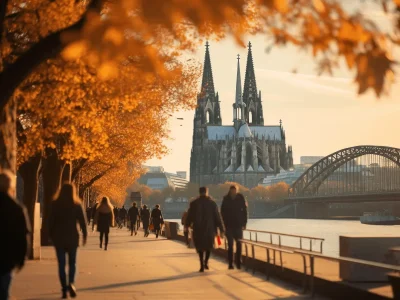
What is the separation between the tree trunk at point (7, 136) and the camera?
43.3ft

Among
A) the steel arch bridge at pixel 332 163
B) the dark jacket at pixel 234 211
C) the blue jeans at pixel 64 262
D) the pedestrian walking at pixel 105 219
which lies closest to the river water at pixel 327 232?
the pedestrian walking at pixel 105 219

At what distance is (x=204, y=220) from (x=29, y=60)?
354 inches

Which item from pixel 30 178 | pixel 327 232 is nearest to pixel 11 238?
pixel 30 178

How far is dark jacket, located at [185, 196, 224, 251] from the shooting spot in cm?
1950

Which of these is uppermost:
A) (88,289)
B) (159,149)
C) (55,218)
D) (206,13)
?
(159,149)

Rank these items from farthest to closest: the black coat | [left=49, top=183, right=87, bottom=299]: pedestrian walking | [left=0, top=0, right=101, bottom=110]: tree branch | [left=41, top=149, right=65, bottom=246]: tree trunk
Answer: [left=41, top=149, right=65, bottom=246]: tree trunk < the black coat < [left=49, top=183, right=87, bottom=299]: pedestrian walking < [left=0, top=0, right=101, bottom=110]: tree branch

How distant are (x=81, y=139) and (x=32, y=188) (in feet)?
19.8

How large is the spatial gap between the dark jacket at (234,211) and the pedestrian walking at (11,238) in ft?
37.9

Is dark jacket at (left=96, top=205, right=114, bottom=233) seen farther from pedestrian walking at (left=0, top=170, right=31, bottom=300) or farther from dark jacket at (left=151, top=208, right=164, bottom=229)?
pedestrian walking at (left=0, top=170, right=31, bottom=300)

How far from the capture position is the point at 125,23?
6477 millimetres

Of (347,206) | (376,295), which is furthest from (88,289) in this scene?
(347,206)

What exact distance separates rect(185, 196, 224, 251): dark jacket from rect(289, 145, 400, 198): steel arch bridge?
5602 inches

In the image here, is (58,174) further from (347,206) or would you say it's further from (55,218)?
(347,206)

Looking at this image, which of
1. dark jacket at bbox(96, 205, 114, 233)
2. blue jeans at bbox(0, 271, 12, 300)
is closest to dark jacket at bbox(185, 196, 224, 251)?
blue jeans at bbox(0, 271, 12, 300)
